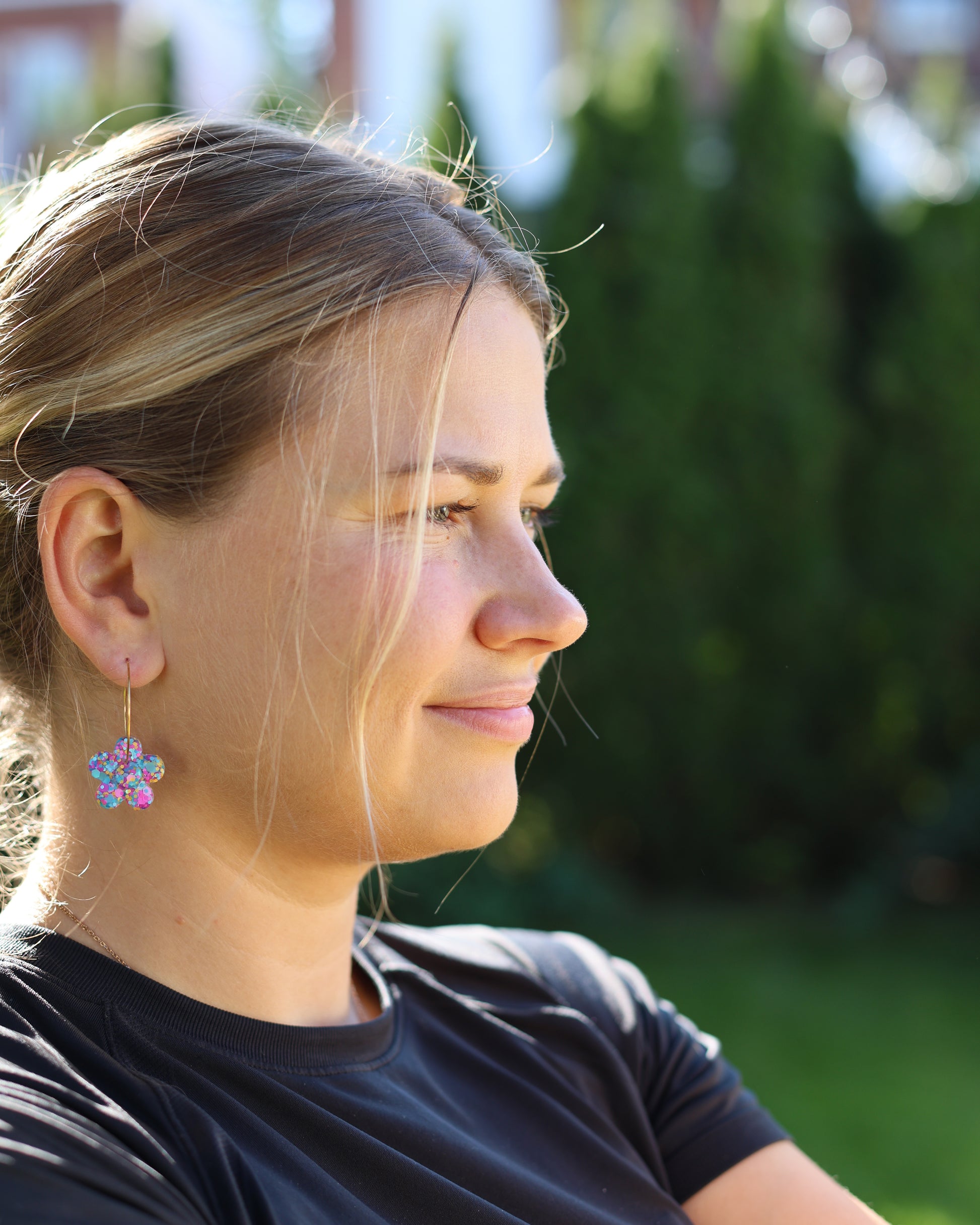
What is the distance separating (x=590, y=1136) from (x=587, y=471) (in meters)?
4.39

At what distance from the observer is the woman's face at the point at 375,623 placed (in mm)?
1333

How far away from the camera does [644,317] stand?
573 centimetres

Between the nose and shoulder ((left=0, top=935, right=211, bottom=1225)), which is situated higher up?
the nose

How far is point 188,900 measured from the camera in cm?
140

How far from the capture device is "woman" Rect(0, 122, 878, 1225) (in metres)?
1.33

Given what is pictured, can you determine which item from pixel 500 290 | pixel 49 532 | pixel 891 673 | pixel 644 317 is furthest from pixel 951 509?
pixel 49 532

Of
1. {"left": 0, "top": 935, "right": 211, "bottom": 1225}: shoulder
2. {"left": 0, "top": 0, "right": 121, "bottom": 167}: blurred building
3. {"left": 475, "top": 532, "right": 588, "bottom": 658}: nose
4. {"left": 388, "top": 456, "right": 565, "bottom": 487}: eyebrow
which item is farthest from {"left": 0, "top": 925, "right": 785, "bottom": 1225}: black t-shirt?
{"left": 0, "top": 0, "right": 121, "bottom": 167}: blurred building

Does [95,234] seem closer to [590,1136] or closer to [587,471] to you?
[590,1136]

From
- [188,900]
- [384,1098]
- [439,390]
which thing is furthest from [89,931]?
[439,390]

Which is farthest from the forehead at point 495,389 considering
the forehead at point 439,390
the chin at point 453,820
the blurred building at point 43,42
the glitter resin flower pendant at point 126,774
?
the blurred building at point 43,42

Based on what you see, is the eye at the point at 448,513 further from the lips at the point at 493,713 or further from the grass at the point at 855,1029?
the grass at the point at 855,1029

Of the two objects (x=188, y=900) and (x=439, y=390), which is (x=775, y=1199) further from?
(x=439, y=390)

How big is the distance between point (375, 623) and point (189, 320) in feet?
1.31

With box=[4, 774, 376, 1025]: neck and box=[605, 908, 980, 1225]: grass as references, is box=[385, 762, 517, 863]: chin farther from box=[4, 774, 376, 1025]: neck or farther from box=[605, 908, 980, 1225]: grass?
box=[605, 908, 980, 1225]: grass
